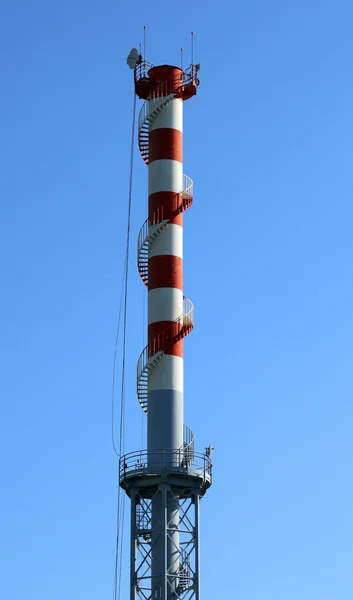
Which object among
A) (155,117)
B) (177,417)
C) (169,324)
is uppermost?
(155,117)

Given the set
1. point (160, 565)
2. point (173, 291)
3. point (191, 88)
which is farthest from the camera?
point (191, 88)

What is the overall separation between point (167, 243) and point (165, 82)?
901 centimetres

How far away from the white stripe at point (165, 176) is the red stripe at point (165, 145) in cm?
29

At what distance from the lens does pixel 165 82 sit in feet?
238

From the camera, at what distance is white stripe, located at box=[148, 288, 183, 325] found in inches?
2670

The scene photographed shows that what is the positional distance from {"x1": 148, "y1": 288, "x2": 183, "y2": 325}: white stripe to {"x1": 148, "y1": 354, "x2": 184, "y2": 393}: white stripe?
195cm

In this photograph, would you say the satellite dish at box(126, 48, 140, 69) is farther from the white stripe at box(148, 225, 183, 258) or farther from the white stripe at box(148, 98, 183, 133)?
the white stripe at box(148, 225, 183, 258)

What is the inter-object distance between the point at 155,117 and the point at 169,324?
11.3 m

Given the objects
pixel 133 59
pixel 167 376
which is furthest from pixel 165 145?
pixel 167 376

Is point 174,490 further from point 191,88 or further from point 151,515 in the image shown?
point 191,88

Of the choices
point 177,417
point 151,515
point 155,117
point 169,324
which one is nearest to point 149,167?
point 155,117

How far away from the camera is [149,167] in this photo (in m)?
71.0

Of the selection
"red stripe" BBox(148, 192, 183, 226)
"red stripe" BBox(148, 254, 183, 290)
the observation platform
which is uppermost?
"red stripe" BBox(148, 192, 183, 226)

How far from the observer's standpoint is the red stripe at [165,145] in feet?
232
